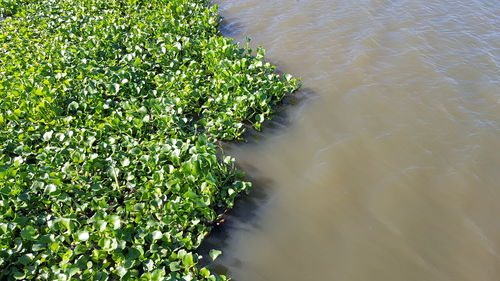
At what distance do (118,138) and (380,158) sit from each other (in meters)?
3.78

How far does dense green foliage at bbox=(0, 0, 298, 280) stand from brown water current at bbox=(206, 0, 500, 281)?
595mm

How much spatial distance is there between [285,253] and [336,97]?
3337 mm

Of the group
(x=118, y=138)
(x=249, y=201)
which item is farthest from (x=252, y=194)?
(x=118, y=138)

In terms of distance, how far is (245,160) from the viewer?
5.50 metres

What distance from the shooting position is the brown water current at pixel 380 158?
4.12 metres

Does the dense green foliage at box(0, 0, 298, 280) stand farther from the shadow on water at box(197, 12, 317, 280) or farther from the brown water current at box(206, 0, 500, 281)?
the brown water current at box(206, 0, 500, 281)

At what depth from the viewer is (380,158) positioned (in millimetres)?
5293

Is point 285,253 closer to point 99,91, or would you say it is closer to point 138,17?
point 99,91

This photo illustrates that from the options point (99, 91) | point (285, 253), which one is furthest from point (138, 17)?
point (285, 253)

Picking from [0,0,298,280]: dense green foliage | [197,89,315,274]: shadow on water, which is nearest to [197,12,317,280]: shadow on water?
[197,89,315,274]: shadow on water

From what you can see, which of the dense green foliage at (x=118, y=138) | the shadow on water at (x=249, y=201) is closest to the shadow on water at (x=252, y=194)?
the shadow on water at (x=249, y=201)

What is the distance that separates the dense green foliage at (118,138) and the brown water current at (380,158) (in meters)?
0.59

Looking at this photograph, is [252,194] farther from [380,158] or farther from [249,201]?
[380,158]

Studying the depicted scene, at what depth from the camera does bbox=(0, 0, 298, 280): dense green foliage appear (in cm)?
389
